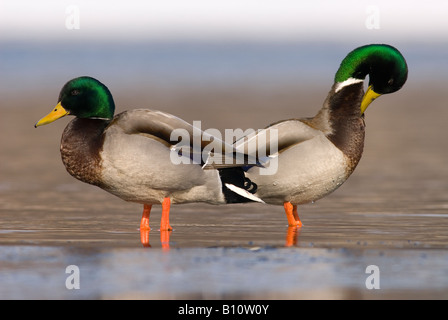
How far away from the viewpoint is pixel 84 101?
24.0ft

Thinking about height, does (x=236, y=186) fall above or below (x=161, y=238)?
above

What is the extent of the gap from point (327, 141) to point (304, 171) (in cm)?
28

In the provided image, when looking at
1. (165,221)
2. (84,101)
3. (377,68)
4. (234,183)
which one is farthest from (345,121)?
(84,101)

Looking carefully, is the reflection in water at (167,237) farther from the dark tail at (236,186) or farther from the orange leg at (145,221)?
the dark tail at (236,186)

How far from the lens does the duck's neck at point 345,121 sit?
738 centimetres

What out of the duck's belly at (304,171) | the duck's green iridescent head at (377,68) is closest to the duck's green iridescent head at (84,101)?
the duck's belly at (304,171)

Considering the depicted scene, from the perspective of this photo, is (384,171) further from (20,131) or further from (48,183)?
(20,131)

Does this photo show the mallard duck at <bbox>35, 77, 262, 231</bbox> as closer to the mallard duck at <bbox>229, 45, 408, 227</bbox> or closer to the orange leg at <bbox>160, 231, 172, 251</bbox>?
the orange leg at <bbox>160, 231, 172, 251</bbox>

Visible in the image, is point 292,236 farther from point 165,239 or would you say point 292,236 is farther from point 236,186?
point 165,239

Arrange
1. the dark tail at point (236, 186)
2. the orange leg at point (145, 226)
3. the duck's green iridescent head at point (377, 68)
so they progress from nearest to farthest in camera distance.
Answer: the orange leg at point (145, 226) → the dark tail at point (236, 186) → the duck's green iridescent head at point (377, 68)

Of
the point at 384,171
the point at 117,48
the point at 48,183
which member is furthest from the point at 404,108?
the point at 117,48

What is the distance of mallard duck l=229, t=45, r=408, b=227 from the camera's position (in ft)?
23.7

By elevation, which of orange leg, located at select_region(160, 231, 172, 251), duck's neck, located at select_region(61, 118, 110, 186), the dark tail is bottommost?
orange leg, located at select_region(160, 231, 172, 251)

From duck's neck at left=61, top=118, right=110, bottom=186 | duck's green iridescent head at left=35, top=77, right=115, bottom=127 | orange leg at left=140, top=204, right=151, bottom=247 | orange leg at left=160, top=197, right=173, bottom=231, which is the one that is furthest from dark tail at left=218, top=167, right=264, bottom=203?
duck's green iridescent head at left=35, top=77, right=115, bottom=127
